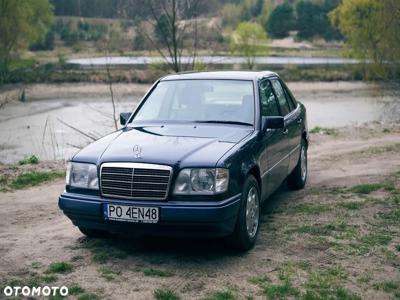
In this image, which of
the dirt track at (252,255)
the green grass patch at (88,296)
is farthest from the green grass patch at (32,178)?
the green grass patch at (88,296)

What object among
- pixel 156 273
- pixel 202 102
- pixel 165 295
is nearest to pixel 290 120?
pixel 202 102

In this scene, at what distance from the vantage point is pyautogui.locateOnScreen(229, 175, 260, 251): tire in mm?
5129

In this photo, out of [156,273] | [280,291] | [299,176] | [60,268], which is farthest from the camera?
[299,176]

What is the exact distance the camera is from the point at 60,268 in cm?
493

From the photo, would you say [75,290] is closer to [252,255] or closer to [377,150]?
[252,255]

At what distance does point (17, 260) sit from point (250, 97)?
2.95m

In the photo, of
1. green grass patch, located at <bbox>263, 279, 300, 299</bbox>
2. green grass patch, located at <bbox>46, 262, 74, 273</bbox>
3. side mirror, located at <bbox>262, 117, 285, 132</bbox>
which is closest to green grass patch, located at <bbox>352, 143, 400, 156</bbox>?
side mirror, located at <bbox>262, 117, 285, 132</bbox>

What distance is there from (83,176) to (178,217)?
3.45 feet

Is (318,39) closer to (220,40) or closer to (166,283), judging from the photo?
(220,40)

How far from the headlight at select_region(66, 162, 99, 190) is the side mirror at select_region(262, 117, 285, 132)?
74.2 inches

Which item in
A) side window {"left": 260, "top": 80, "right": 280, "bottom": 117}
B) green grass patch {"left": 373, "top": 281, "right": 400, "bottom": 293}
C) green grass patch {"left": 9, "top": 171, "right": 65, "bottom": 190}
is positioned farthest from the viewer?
green grass patch {"left": 9, "top": 171, "right": 65, "bottom": 190}

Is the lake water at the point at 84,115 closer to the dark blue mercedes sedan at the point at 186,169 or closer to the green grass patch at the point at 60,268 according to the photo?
the dark blue mercedes sedan at the point at 186,169

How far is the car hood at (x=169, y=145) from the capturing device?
497 cm

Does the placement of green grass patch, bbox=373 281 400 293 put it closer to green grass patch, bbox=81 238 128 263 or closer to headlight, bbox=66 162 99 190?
green grass patch, bbox=81 238 128 263
